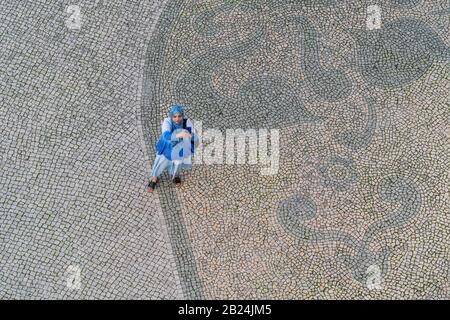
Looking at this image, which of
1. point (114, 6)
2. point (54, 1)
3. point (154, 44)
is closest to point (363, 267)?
point (154, 44)

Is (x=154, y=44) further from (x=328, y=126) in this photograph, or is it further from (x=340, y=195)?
(x=340, y=195)

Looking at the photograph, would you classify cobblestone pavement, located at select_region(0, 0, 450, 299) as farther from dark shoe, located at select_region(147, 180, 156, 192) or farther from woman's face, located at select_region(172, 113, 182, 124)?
woman's face, located at select_region(172, 113, 182, 124)

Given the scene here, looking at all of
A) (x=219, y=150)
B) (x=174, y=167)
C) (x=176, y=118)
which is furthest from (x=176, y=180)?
(x=176, y=118)

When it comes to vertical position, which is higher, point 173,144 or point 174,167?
point 173,144

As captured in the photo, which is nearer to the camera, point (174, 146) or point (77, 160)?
point (174, 146)

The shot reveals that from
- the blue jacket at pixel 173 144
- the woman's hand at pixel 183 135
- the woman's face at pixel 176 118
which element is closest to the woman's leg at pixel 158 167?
the blue jacket at pixel 173 144

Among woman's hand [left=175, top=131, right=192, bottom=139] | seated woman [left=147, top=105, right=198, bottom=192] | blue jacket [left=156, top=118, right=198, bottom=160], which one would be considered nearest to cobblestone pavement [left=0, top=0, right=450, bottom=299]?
seated woman [left=147, top=105, right=198, bottom=192]

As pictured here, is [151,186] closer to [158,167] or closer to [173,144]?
[158,167]
